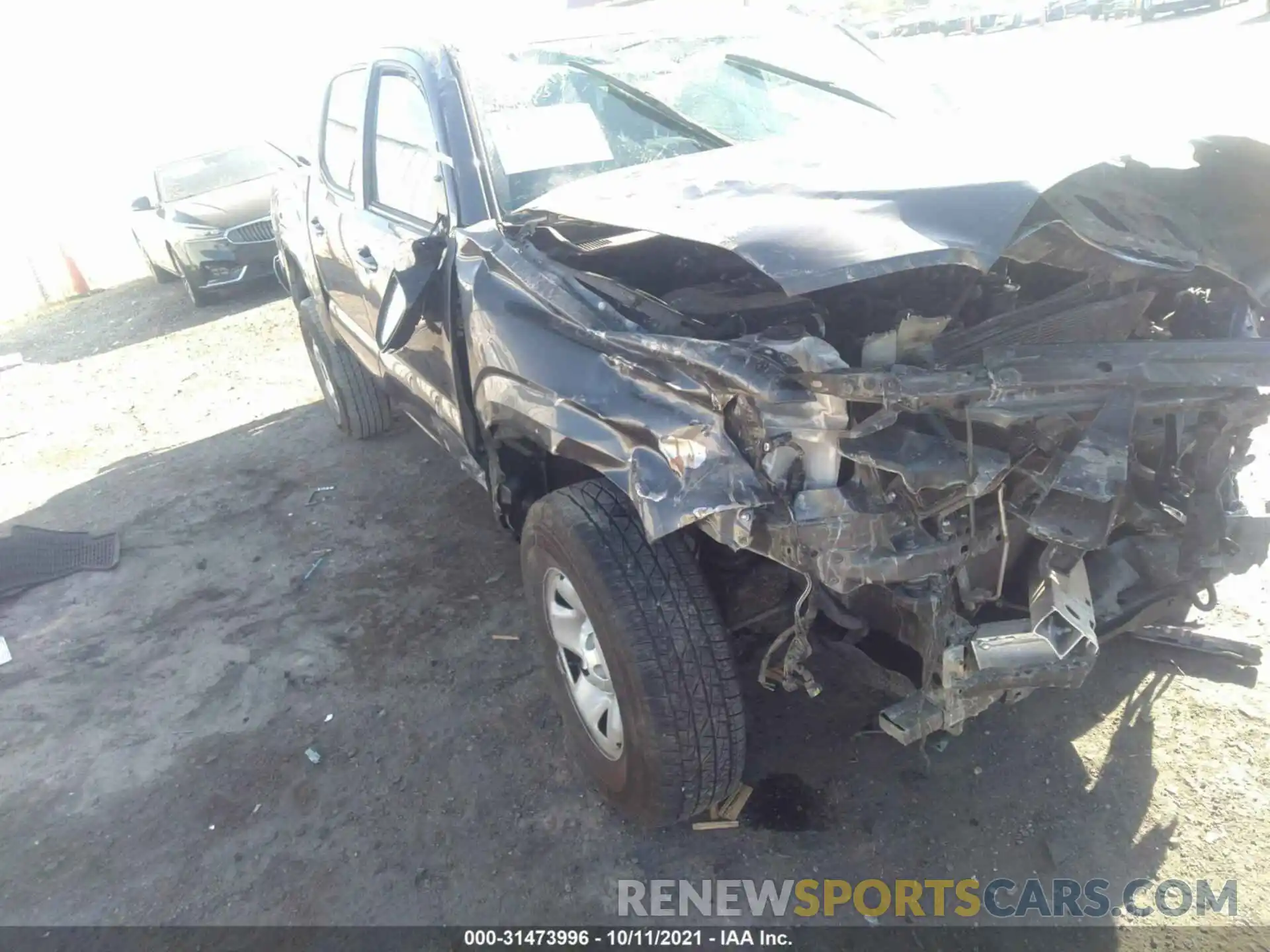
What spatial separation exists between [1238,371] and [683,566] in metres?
1.30

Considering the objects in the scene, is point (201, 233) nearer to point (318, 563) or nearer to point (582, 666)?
point (318, 563)

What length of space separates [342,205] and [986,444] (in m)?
3.19

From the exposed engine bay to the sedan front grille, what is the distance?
7968mm

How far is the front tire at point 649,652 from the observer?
2.16m

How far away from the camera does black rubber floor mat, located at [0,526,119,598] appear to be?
4.38m

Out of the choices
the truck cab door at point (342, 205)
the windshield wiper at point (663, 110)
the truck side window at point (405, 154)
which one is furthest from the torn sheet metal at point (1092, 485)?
the truck cab door at point (342, 205)

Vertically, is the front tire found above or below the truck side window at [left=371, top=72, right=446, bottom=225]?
below

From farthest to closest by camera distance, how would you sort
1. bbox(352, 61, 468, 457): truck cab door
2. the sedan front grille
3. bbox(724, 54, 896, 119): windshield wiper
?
the sedan front grille
bbox(724, 54, 896, 119): windshield wiper
bbox(352, 61, 468, 457): truck cab door

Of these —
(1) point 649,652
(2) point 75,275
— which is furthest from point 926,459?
(2) point 75,275

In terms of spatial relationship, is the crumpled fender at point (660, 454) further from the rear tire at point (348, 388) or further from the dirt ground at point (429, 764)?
the rear tire at point (348, 388)

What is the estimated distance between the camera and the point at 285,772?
116 inches

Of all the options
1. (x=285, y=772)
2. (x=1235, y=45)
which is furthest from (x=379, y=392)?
(x=1235, y=45)

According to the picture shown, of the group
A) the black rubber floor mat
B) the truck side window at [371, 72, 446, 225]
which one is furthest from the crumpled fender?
the black rubber floor mat

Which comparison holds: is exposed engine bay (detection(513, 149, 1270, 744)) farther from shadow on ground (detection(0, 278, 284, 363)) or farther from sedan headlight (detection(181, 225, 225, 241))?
shadow on ground (detection(0, 278, 284, 363))
